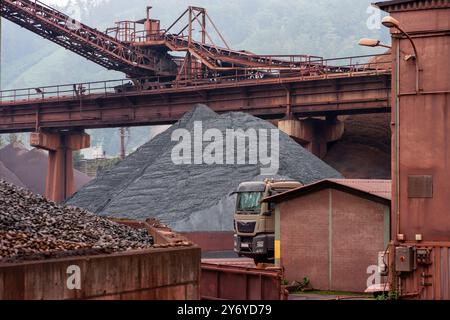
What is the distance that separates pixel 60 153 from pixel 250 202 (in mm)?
41060

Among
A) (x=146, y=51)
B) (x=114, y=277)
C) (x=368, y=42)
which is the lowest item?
(x=114, y=277)

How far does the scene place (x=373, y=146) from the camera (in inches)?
2373

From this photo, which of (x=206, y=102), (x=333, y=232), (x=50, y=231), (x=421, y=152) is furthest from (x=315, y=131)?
(x=50, y=231)

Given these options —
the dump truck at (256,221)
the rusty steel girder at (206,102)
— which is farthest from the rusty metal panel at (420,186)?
the rusty steel girder at (206,102)

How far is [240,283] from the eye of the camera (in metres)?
19.9

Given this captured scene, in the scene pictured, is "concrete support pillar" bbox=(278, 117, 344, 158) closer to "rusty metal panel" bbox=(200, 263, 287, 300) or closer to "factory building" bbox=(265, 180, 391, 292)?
"factory building" bbox=(265, 180, 391, 292)

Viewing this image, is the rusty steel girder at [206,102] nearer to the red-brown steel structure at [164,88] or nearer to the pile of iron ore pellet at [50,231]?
the red-brown steel structure at [164,88]

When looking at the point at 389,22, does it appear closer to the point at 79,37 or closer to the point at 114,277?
the point at 114,277

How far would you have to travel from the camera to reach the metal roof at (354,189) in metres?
21.8

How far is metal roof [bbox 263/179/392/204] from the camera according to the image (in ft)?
71.7

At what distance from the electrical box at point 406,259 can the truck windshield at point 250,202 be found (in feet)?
36.9

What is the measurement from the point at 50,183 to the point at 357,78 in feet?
104
